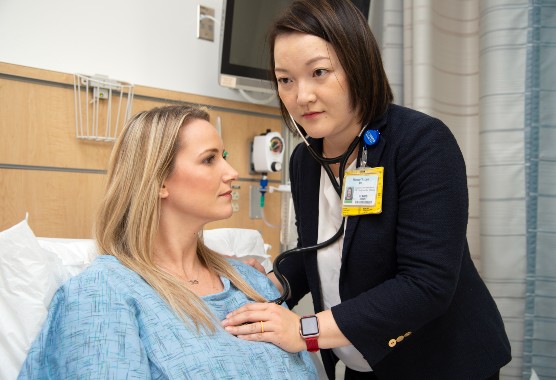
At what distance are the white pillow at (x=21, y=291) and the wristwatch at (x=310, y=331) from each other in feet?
1.97

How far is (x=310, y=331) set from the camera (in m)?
1.04

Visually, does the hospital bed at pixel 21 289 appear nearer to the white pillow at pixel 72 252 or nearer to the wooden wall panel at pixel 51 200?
the white pillow at pixel 72 252

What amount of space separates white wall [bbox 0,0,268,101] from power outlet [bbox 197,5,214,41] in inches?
0.9

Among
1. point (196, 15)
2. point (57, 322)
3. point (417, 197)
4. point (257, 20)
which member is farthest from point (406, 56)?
point (57, 322)

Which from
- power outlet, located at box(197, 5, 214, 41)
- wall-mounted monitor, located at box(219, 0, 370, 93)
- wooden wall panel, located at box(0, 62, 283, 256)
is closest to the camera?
wooden wall panel, located at box(0, 62, 283, 256)

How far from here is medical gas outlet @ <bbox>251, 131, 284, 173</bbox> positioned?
2.20 meters

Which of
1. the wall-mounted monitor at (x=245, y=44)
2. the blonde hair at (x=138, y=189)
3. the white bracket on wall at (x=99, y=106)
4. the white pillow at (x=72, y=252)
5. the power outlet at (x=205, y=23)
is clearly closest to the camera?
the blonde hair at (x=138, y=189)

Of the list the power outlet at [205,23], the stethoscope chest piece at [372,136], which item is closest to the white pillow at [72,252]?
the stethoscope chest piece at [372,136]

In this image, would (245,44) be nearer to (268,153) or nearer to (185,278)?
(268,153)

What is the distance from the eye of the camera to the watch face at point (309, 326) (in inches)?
41.0

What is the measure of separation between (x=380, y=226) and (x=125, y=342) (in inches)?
24.0

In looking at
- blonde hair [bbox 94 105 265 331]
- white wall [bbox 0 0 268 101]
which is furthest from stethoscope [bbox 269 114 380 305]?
white wall [bbox 0 0 268 101]

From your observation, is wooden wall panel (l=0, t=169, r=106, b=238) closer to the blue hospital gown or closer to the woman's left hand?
the blue hospital gown

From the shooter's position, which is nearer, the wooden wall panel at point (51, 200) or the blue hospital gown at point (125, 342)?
the blue hospital gown at point (125, 342)
